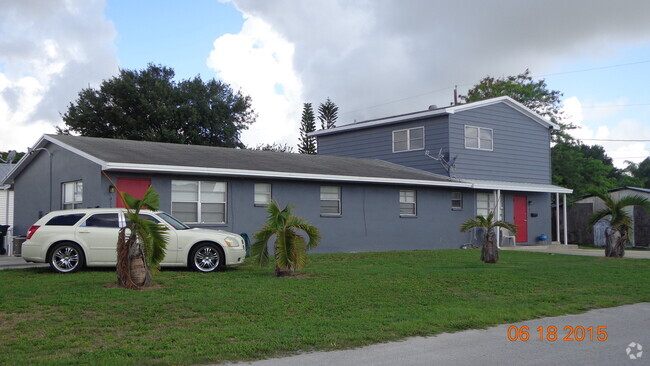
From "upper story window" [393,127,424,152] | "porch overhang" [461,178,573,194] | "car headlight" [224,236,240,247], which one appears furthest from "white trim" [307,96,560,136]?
"car headlight" [224,236,240,247]

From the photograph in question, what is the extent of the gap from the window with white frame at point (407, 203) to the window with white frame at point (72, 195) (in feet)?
36.4

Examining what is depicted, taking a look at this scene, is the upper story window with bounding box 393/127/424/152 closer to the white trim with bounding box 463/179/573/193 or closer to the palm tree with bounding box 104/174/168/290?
the white trim with bounding box 463/179/573/193

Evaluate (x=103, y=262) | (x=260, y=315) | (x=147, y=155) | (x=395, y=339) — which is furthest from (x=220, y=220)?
(x=395, y=339)

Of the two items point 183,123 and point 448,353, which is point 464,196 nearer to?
point 448,353

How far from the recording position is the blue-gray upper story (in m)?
25.9

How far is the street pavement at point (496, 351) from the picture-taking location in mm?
6941

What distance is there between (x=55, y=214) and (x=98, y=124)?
1179 inches

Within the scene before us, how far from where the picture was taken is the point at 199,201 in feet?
62.0

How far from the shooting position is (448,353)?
736 centimetres

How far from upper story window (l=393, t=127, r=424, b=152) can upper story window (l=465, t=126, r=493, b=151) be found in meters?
1.89

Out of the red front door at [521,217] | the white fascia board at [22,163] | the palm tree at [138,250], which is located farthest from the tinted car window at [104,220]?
the red front door at [521,217]

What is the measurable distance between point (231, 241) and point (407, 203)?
10855 mm

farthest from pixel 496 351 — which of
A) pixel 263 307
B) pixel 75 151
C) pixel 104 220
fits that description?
pixel 75 151

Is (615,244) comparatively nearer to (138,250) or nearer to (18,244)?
(138,250)
